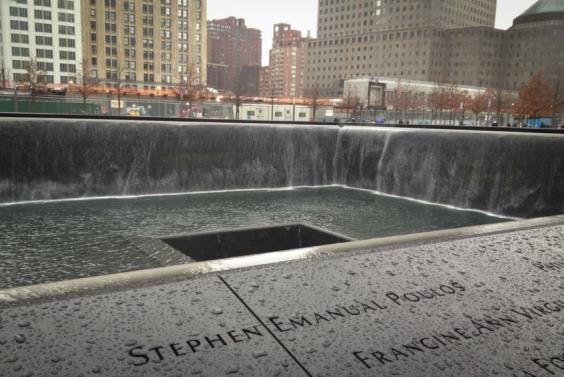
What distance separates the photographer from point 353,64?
15100 centimetres

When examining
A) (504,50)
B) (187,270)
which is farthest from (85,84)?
(504,50)

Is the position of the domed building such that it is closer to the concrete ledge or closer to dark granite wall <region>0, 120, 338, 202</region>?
dark granite wall <region>0, 120, 338, 202</region>

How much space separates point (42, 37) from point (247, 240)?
9404cm

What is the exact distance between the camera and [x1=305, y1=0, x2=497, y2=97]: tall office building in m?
136

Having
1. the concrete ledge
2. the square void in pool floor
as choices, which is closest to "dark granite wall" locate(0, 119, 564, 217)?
the square void in pool floor

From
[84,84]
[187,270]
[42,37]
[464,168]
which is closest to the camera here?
[187,270]

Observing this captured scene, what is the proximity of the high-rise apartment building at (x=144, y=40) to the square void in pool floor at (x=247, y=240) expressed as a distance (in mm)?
87919

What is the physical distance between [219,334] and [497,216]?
11305 millimetres

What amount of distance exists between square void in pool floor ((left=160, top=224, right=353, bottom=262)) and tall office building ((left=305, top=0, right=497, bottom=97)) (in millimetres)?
133003

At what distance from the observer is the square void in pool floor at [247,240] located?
8206 millimetres

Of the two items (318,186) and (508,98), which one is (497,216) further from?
(508,98)

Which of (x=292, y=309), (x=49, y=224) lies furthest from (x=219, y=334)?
(x=49, y=224)

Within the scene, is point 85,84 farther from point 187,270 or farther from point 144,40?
point 187,270

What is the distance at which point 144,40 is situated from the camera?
325 ft
